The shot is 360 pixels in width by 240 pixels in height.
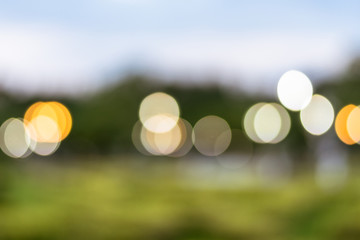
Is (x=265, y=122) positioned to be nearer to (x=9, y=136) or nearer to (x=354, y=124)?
(x=354, y=124)

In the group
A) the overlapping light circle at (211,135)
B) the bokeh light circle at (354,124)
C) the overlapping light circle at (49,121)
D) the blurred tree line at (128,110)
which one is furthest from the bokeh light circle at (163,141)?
the bokeh light circle at (354,124)

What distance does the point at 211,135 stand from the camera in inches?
2904

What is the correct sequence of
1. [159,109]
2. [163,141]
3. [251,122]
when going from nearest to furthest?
[251,122] < [159,109] < [163,141]

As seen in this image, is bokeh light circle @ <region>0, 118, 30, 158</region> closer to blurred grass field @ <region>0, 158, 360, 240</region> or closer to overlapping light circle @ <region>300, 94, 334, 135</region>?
blurred grass field @ <region>0, 158, 360, 240</region>

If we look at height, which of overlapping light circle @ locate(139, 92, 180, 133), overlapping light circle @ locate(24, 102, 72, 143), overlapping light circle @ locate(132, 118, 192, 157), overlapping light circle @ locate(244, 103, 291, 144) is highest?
overlapping light circle @ locate(132, 118, 192, 157)

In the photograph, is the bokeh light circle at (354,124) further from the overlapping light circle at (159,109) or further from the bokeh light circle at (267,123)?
the overlapping light circle at (159,109)

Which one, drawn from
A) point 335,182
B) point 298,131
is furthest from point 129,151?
point 335,182

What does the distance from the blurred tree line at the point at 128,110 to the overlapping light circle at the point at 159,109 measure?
97cm

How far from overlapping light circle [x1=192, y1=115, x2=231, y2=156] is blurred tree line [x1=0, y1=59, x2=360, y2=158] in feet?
5.78

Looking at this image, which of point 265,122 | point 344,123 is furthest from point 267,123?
point 344,123

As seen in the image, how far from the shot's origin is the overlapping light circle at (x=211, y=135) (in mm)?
64250

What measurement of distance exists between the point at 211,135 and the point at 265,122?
45.1 feet

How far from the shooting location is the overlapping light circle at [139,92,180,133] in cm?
6344

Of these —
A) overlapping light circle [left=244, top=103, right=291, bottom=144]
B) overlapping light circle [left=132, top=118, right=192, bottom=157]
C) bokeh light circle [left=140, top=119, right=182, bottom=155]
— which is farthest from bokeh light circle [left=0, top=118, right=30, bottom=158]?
bokeh light circle [left=140, top=119, right=182, bottom=155]
